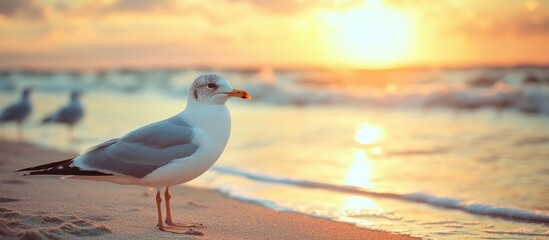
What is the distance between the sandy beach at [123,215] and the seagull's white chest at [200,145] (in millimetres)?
380

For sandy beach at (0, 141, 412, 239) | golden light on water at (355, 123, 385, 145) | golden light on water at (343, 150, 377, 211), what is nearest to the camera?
sandy beach at (0, 141, 412, 239)

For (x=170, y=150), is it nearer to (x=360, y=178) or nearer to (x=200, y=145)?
(x=200, y=145)

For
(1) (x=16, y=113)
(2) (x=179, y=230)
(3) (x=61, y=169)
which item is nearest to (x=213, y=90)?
(2) (x=179, y=230)

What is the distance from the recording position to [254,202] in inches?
219

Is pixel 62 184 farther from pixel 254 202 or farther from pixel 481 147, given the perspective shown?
pixel 481 147

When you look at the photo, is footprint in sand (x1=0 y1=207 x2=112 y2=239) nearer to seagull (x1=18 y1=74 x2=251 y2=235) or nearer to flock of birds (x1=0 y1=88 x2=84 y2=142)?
seagull (x1=18 y1=74 x2=251 y2=235)

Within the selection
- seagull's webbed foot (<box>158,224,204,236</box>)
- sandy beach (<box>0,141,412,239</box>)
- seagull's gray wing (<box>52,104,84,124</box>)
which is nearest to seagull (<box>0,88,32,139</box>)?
seagull's gray wing (<box>52,104,84,124</box>)

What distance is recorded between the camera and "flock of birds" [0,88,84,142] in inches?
443

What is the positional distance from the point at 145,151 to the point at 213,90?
0.63m

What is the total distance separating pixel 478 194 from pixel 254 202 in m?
2.13

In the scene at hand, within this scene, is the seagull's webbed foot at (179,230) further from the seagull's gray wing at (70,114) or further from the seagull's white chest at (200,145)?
the seagull's gray wing at (70,114)

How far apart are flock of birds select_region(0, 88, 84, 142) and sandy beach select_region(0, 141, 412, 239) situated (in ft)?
17.3

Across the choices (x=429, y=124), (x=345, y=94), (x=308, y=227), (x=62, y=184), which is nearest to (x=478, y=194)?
(x=308, y=227)

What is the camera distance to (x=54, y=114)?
1149 centimetres
